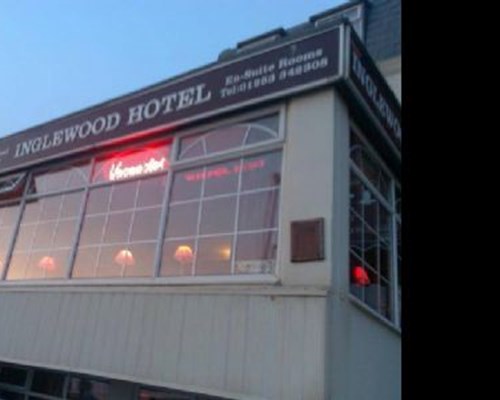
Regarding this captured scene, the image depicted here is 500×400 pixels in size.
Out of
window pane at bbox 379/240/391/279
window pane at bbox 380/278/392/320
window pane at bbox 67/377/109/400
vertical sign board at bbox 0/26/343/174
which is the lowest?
window pane at bbox 67/377/109/400

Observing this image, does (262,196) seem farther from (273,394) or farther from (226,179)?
(273,394)

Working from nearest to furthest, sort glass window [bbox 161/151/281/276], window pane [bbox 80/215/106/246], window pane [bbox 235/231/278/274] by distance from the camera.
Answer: window pane [bbox 235/231/278/274], glass window [bbox 161/151/281/276], window pane [bbox 80/215/106/246]

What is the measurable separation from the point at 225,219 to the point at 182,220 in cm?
71

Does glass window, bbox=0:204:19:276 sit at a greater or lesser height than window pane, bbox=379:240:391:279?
greater

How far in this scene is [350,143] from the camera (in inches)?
264

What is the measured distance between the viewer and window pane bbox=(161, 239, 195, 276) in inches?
261

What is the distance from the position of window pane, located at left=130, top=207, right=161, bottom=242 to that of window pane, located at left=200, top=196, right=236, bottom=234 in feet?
2.61

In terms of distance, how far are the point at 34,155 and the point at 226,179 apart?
429cm

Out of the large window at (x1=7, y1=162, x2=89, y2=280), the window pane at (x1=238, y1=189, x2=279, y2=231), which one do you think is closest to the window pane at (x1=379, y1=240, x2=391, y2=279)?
the window pane at (x1=238, y1=189, x2=279, y2=231)

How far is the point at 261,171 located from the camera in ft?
21.3

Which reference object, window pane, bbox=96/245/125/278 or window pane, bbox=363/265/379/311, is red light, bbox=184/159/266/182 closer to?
window pane, bbox=96/245/125/278

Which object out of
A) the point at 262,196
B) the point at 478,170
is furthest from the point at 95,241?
the point at 478,170

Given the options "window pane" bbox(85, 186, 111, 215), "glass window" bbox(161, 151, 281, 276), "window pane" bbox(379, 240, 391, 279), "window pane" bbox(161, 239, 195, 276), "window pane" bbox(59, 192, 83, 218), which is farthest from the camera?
"window pane" bbox(59, 192, 83, 218)

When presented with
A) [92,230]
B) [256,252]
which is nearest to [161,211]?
[92,230]
